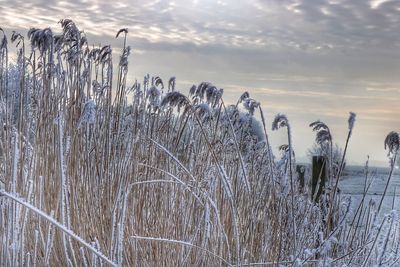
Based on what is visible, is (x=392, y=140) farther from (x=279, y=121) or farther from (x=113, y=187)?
(x=113, y=187)

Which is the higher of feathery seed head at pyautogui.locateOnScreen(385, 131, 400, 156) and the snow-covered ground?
feathery seed head at pyautogui.locateOnScreen(385, 131, 400, 156)

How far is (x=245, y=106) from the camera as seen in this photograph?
7.80ft

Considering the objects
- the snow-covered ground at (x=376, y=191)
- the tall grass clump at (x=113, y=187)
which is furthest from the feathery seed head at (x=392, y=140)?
the snow-covered ground at (x=376, y=191)

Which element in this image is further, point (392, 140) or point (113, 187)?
point (113, 187)

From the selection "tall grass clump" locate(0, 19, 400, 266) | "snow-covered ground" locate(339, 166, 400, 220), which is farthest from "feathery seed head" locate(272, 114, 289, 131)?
"snow-covered ground" locate(339, 166, 400, 220)

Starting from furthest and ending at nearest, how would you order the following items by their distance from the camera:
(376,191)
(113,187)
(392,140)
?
1. (376,191)
2. (113,187)
3. (392,140)

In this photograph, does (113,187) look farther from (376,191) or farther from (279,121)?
(376,191)

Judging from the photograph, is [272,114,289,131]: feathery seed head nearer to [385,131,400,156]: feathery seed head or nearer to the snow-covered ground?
[385,131,400,156]: feathery seed head

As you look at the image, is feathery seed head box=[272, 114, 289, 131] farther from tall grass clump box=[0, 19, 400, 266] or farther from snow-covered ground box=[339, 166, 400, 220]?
snow-covered ground box=[339, 166, 400, 220]

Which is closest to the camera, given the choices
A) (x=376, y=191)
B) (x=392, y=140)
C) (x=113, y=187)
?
(x=392, y=140)

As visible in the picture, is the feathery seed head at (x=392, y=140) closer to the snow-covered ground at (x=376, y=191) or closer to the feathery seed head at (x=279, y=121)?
the feathery seed head at (x=279, y=121)

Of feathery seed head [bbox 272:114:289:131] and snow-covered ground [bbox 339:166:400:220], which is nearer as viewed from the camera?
feathery seed head [bbox 272:114:289:131]

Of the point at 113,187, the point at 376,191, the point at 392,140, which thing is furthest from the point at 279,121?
the point at 376,191

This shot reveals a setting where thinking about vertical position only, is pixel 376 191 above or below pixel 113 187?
below
